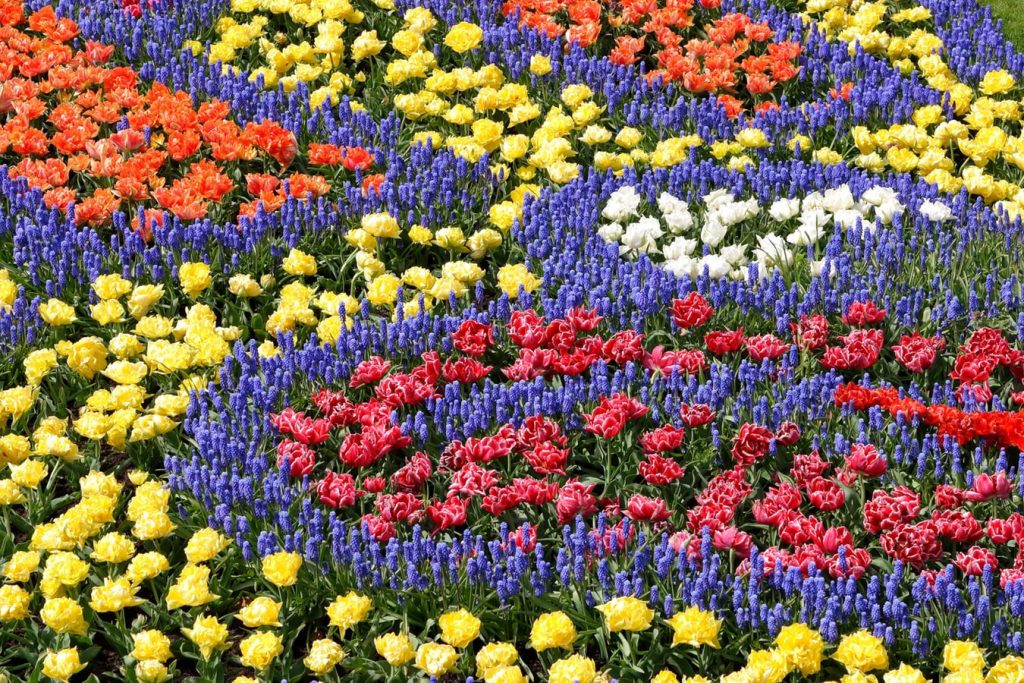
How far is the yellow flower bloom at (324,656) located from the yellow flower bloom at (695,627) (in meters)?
0.87

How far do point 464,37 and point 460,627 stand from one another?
4352mm

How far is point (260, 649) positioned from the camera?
11.5ft

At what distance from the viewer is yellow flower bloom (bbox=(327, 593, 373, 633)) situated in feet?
11.7

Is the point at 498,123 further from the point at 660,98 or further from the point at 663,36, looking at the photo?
the point at 663,36

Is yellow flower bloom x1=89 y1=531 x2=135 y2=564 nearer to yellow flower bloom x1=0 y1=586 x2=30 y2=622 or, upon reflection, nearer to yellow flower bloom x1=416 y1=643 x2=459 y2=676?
yellow flower bloom x1=0 y1=586 x2=30 y2=622

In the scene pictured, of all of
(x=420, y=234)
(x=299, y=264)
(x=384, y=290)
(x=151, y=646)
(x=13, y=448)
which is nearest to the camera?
(x=151, y=646)

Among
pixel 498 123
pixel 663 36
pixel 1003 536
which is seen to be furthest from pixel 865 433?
pixel 663 36

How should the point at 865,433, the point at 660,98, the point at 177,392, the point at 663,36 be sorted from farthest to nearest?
1. the point at 663,36
2. the point at 660,98
3. the point at 177,392
4. the point at 865,433

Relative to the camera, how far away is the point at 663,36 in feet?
23.9

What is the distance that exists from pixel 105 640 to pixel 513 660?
48.4 inches

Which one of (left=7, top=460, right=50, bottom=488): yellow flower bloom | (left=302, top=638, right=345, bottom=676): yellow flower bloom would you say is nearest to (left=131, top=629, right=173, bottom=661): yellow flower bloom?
(left=302, top=638, right=345, bottom=676): yellow flower bloom

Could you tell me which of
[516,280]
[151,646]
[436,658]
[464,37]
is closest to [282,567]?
[151,646]

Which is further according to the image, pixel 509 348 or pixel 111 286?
pixel 111 286

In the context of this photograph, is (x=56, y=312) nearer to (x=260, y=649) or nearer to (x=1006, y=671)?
(x=260, y=649)
